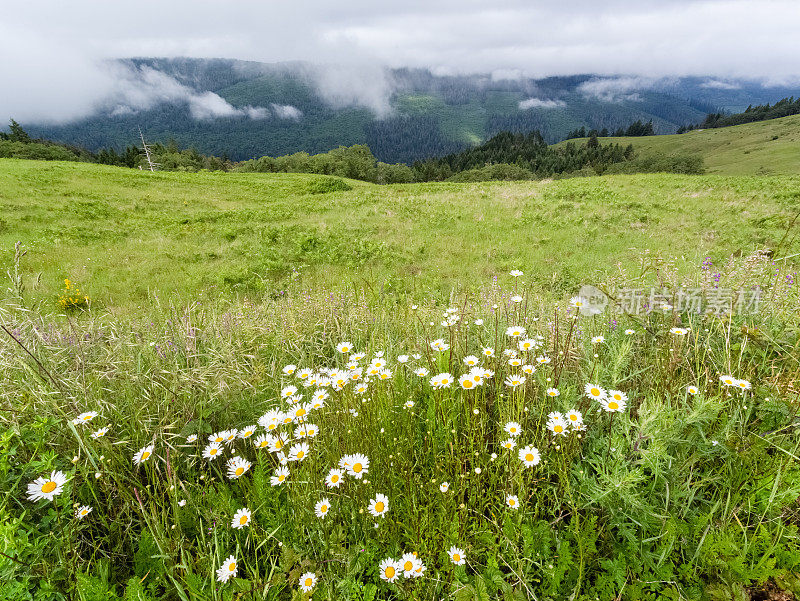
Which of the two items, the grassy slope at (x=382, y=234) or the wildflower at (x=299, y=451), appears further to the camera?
the grassy slope at (x=382, y=234)

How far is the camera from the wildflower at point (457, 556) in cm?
187

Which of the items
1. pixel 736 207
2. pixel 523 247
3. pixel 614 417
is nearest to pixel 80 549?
pixel 614 417

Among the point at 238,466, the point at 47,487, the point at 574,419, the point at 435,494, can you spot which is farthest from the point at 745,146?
the point at 47,487

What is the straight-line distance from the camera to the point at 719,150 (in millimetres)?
125438

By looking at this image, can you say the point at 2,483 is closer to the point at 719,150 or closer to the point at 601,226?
the point at 601,226

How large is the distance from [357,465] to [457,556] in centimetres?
71

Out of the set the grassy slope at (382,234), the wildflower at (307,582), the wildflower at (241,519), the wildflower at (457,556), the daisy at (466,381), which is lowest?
the grassy slope at (382,234)

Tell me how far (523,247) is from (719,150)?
161183 mm

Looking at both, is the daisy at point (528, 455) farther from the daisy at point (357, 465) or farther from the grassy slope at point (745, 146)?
the grassy slope at point (745, 146)

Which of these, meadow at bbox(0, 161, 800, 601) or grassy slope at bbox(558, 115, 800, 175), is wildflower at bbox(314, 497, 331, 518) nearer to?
meadow at bbox(0, 161, 800, 601)

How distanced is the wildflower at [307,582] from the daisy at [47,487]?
1356 millimetres

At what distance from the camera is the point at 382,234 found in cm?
1455

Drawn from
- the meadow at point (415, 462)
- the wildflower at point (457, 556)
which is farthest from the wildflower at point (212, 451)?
the wildflower at point (457, 556)

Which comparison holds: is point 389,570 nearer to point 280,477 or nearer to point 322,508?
point 322,508
